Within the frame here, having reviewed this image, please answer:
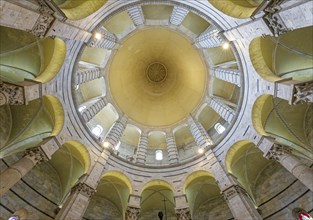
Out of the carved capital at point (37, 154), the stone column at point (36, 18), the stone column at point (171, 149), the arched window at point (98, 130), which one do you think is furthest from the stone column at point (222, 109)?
the carved capital at point (37, 154)

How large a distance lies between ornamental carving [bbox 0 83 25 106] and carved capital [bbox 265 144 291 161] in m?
14.1

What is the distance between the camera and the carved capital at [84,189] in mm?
15586

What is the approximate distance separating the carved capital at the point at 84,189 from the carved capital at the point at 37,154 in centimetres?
272

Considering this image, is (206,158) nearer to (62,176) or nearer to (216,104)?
(216,104)

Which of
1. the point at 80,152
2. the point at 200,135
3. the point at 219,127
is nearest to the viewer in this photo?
the point at 80,152

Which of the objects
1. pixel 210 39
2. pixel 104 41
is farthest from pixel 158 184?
pixel 210 39

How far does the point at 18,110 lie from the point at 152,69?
15980mm

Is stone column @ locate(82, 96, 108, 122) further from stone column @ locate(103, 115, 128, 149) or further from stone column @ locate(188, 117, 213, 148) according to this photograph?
stone column @ locate(188, 117, 213, 148)

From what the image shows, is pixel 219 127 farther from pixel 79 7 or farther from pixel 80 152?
pixel 79 7

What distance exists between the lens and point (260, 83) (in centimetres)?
1669

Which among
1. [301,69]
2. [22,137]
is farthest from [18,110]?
[301,69]

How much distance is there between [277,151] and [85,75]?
15.0 m

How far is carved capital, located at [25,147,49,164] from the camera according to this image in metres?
14.2

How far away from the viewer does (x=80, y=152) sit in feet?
61.2
